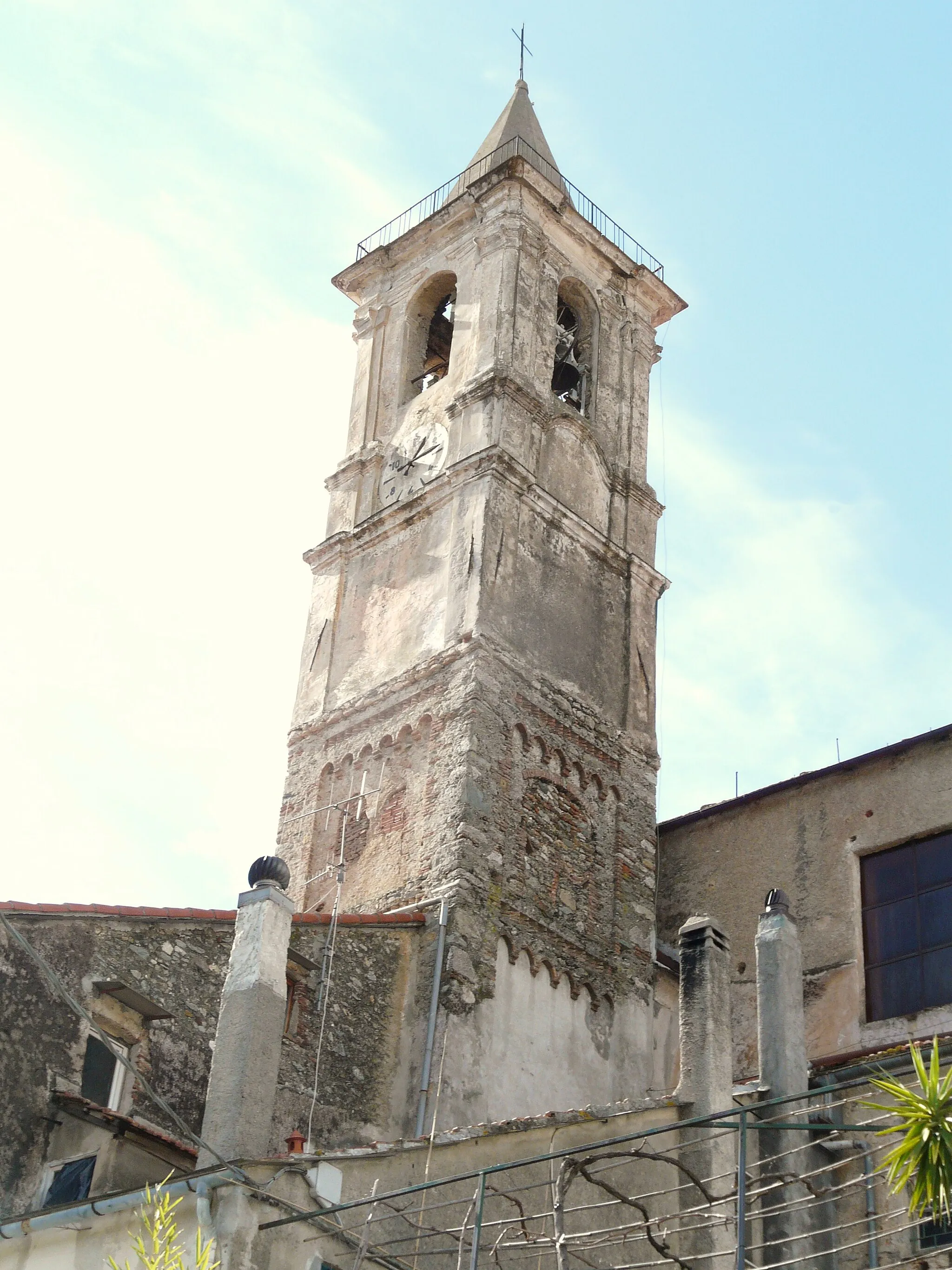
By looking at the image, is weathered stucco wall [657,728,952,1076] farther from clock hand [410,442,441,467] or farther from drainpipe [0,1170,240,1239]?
drainpipe [0,1170,240,1239]

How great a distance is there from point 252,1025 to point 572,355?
14.6 meters

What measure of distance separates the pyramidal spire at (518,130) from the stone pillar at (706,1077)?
15616 millimetres

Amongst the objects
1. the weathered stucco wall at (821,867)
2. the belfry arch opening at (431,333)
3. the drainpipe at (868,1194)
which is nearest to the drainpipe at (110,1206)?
the drainpipe at (868,1194)

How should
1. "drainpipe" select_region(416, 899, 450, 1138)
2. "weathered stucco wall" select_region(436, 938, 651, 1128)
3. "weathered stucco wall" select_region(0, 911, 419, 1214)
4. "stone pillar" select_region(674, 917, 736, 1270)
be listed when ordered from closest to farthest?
"stone pillar" select_region(674, 917, 736, 1270) → "weathered stucco wall" select_region(0, 911, 419, 1214) → "drainpipe" select_region(416, 899, 450, 1138) → "weathered stucco wall" select_region(436, 938, 651, 1128)

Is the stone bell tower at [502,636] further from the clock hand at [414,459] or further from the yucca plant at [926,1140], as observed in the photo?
the yucca plant at [926,1140]

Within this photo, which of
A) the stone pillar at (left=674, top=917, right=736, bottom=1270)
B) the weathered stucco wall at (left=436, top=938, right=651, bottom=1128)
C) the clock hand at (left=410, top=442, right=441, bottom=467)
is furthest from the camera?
the clock hand at (left=410, top=442, right=441, bottom=467)

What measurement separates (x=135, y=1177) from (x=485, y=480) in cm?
1060

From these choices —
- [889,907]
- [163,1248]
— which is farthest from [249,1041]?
[889,907]

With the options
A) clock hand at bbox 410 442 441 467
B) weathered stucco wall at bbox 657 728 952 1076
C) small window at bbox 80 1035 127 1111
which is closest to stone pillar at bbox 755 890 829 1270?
weathered stucco wall at bbox 657 728 952 1076

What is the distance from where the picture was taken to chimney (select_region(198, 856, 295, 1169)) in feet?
44.5

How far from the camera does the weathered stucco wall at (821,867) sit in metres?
19.2

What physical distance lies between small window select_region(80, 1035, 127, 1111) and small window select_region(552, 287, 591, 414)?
12925 millimetres

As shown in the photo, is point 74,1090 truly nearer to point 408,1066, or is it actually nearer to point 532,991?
point 408,1066

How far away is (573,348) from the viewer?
86.7 ft
